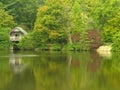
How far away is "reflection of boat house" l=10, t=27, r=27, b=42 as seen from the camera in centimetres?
5403

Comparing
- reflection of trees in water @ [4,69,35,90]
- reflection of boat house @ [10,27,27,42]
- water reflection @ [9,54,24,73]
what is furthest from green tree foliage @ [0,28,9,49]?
reflection of trees in water @ [4,69,35,90]

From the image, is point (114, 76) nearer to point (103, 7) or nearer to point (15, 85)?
point (15, 85)

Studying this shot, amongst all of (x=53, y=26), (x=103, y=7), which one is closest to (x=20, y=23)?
(x=53, y=26)

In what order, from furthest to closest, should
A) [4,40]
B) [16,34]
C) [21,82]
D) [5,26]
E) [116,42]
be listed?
[16,34] < [5,26] < [4,40] < [116,42] < [21,82]

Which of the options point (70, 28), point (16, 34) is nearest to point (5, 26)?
point (16, 34)

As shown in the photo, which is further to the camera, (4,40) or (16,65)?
(4,40)

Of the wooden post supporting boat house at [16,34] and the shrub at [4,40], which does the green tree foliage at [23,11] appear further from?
→ the shrub at [4,40]

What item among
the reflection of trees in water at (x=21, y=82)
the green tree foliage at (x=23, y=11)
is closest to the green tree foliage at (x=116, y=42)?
the green tree foliage at (x=23, y=11)

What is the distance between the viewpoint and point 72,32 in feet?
158

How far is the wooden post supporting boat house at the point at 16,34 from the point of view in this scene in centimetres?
5403

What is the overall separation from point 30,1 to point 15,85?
45.7 metres

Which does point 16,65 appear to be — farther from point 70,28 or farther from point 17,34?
point 17,34

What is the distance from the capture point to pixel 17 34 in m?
54.8

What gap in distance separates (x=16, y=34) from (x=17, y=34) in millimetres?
159
